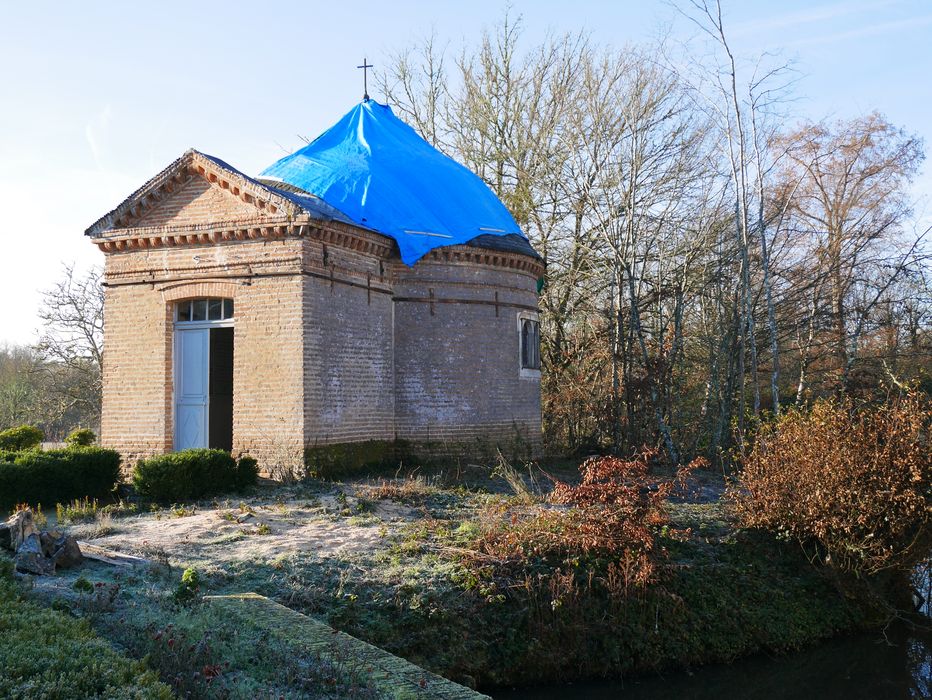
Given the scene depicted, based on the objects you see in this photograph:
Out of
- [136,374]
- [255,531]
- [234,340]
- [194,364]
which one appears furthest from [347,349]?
[255,531]

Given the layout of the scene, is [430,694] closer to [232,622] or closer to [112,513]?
[232,622]

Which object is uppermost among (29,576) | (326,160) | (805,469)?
(326,160)

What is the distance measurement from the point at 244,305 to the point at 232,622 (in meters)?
8.13

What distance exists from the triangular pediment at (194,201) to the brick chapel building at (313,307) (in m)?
0.03

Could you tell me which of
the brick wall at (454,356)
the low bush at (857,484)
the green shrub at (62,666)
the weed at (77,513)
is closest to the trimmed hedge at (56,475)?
the weed at (77,513)

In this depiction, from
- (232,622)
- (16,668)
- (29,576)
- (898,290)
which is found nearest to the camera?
(16,668)

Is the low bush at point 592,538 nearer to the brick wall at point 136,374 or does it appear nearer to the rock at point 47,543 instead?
the rock at point 47,543

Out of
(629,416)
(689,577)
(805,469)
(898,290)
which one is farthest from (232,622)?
(898,290)

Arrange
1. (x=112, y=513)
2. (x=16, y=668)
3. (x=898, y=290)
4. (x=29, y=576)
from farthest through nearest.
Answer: (x=898, y=290) < (x=112, y=513) < (x=29, y=576) < (x=16, y=668)

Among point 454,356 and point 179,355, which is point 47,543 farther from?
point 454,356

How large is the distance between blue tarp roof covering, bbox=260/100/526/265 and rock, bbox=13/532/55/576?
28.0 ft

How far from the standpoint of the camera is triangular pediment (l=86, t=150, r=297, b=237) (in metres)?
14.0

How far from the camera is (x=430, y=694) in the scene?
19.2 ft

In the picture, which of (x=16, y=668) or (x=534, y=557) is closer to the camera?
(x=16, y=668)
